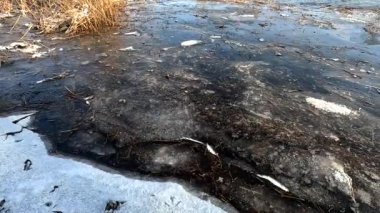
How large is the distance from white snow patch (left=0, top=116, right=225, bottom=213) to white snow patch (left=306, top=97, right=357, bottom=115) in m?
1.65

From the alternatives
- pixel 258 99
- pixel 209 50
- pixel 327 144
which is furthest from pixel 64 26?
pixel 327 144

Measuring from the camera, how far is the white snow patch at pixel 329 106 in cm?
321

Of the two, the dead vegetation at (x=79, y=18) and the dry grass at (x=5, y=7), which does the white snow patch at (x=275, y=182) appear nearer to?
the dead vegetation at (x=79, y=18)

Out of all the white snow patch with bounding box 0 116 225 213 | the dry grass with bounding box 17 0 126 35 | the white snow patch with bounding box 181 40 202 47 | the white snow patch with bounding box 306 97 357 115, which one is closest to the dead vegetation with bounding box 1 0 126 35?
the dry grass with bounding box 17 0 126 35

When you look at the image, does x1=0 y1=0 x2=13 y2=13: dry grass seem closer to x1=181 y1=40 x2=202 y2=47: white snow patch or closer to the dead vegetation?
the dead vegetation

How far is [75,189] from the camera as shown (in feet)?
7.32

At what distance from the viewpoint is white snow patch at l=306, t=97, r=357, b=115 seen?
127 inches

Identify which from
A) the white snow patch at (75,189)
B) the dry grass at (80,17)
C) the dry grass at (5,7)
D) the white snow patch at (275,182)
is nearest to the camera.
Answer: the white snow patch at (75,189)

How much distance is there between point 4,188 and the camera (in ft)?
7.25

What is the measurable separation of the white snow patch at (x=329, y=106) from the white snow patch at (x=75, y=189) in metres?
1.65

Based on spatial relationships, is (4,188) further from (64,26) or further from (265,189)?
(64,26)

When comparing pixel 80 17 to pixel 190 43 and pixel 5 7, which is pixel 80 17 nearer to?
pixel 190 43

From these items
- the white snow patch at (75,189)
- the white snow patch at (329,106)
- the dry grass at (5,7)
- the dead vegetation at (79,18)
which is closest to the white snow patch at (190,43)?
the dead vegetation at (79,18)

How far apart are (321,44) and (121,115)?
128 inches
